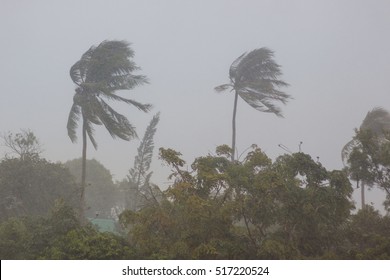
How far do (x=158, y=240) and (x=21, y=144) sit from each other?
17147mm

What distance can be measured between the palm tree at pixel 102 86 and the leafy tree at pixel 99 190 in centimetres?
2321

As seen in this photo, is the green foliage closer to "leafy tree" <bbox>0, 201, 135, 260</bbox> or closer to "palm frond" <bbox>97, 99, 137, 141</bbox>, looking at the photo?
"palm frond" <bbox>97, 99, 137, 141</bbox>

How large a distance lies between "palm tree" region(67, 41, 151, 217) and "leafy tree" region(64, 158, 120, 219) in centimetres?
2321

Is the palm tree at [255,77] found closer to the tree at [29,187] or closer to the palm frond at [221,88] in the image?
the palm frond at [221,88]

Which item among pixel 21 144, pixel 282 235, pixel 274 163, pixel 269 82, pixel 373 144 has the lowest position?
pixel 282 235

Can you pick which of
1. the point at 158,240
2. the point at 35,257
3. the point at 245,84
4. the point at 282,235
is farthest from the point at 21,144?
the point at 282,235

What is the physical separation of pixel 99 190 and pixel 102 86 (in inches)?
1014

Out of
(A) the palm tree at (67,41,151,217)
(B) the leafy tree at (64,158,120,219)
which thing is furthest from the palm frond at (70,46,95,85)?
(B) the leafy tree at (64,158,120,219)

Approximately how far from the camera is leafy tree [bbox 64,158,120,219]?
42.6m

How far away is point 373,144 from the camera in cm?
1272

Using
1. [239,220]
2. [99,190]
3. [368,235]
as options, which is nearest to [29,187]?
[239,220]

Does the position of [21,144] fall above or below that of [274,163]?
above

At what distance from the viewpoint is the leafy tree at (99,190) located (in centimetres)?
4263
